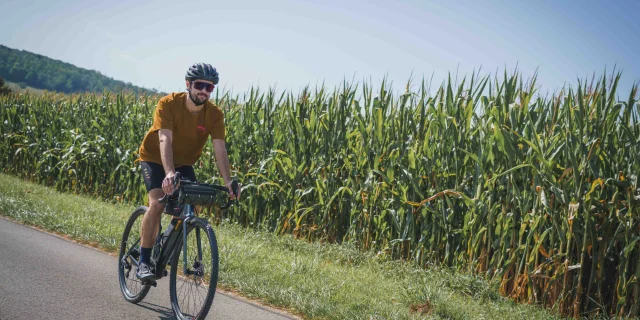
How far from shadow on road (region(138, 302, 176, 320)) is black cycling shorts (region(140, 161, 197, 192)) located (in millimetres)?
1147

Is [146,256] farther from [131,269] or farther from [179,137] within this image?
[179,137]

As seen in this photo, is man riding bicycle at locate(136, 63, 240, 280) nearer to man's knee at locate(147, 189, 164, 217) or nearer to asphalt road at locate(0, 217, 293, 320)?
man's knee at locate(147, 189, 164, 217)

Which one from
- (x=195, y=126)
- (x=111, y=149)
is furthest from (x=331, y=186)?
(x=111, y=149)

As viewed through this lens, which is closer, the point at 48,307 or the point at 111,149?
the point at 48,307

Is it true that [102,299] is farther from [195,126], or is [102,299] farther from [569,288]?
[569,288]

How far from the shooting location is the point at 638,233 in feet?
20.9

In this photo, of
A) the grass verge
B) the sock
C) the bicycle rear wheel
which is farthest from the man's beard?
the grass verge

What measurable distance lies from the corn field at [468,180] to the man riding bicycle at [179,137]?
3.56m

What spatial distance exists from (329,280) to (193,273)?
2471 mm

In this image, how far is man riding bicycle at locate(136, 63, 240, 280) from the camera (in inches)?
208

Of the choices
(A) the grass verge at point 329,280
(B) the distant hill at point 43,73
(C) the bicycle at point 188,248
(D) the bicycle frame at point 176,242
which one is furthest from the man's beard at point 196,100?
Result: (B) the distant hill at point 43,73

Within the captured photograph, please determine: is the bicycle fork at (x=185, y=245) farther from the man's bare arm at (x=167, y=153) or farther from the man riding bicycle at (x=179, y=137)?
A: the man riding bicycle at (x=179, y=137)

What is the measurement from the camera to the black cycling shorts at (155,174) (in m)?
5.54

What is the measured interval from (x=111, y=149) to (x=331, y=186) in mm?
7519
